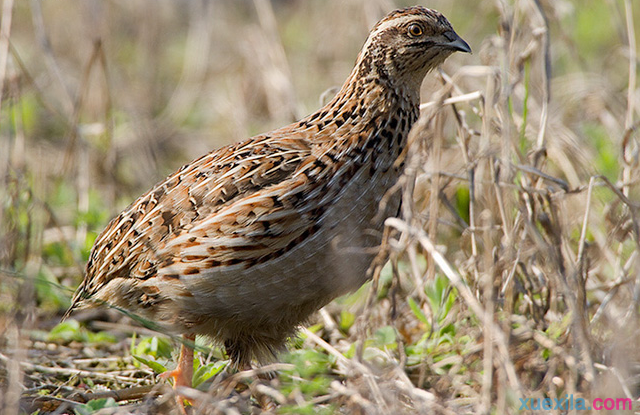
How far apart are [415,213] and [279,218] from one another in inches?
25.3

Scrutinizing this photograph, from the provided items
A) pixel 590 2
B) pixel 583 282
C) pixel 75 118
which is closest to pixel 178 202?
pixel 583 282

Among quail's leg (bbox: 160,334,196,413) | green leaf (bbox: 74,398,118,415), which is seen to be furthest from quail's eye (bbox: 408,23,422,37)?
green leaf (bbox: 74,398,118,415)

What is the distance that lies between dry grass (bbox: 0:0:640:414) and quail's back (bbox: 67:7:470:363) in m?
0.20

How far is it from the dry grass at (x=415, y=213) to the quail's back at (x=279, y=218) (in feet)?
0.64

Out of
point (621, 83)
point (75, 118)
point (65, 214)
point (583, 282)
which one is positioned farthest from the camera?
point (621, 83)

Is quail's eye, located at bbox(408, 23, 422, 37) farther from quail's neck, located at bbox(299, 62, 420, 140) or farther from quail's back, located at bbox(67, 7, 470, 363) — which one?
quail's neck, located at bbox(299, 62, 420, 140)

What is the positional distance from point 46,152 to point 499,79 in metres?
5.48

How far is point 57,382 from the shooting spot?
446 cm

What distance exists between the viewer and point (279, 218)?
3785 mm

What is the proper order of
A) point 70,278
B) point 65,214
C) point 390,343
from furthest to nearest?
1. point 65,214
2. point 70,278
3. point 390,343

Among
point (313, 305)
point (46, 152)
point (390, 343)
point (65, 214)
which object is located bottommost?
point (390, 343)

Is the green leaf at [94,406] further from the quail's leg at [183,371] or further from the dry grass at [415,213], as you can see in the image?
the quail's leg at [183,371]

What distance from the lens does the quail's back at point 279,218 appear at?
381 cm

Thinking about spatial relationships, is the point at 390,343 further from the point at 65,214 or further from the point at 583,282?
the point at 65,214
